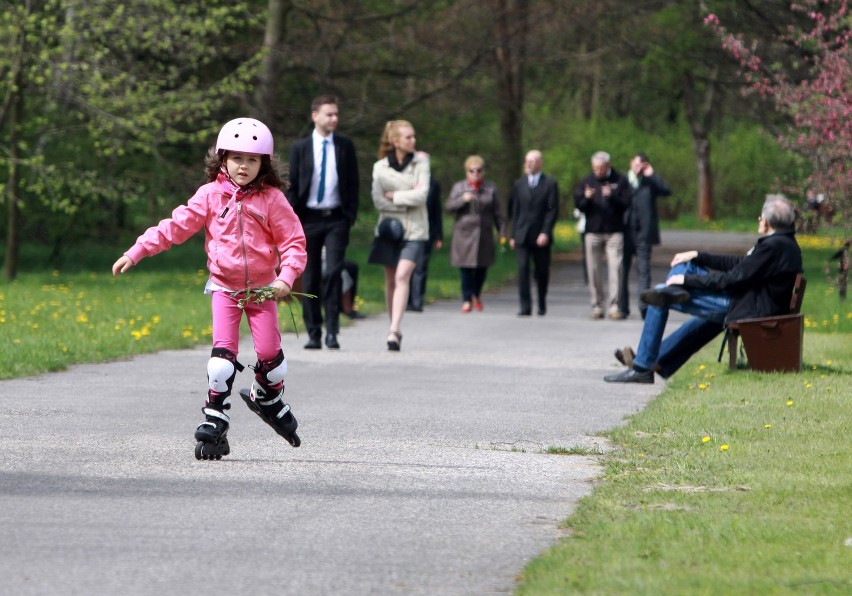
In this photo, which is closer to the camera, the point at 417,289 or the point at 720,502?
the point at 720,502

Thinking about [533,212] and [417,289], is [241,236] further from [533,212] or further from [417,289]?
[417,289]

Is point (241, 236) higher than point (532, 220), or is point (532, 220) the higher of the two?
point (241, 236)

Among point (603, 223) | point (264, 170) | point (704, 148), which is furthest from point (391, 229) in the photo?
point (704, 148)

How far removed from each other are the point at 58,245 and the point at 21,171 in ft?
9.07

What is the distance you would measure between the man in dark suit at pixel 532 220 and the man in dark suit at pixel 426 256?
1.08m

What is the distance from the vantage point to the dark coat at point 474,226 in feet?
64.6

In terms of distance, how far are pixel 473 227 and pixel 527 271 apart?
3.48 ft

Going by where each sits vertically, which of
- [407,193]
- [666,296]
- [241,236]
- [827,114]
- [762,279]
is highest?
[827,114]

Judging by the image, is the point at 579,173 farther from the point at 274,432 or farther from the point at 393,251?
the point at 274,432

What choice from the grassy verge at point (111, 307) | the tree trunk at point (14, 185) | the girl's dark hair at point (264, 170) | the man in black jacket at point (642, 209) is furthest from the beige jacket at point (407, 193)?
the tree trunk at point (14, 185)

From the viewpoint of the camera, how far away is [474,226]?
19.8m

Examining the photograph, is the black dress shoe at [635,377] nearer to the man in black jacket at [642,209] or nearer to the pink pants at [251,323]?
the pink pants at [251,323]

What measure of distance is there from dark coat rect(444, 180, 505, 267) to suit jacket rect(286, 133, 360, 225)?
6.41 meters

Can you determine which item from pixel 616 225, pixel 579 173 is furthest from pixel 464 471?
pixel 579 173
